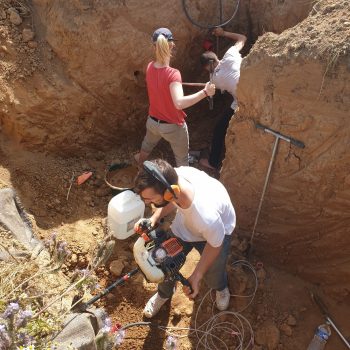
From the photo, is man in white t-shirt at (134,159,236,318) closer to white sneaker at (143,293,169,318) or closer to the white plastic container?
white sneaker at (143,293,169,318)

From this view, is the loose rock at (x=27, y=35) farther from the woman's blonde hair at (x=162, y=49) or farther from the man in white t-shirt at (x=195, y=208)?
the man in white t-shirt at (x=195, y=208)

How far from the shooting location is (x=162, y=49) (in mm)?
3830

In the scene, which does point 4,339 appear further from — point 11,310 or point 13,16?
point 13,16

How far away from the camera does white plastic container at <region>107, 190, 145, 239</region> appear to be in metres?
3.92

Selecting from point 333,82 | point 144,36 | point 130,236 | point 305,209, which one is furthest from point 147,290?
point 144,36

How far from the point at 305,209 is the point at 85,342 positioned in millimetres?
1985

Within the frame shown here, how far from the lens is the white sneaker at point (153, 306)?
3.65 meters

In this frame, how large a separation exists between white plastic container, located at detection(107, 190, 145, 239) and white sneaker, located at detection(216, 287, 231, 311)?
39.7 inches

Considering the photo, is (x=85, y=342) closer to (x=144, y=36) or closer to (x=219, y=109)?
(x=144, y=36)

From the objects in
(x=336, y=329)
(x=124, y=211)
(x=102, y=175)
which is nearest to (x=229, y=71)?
(x=124, y=211)

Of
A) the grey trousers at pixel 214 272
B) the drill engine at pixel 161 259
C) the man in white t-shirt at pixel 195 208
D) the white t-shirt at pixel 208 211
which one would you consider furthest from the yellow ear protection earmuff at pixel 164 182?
the grey trousers at pixel 214 272

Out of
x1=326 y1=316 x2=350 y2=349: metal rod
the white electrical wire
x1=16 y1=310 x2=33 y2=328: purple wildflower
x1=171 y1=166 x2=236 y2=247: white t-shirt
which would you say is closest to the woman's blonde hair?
x1=171 y1=166 x2=236 y2=247: white t-shirt

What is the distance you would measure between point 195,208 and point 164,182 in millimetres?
304

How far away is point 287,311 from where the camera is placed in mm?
3688
